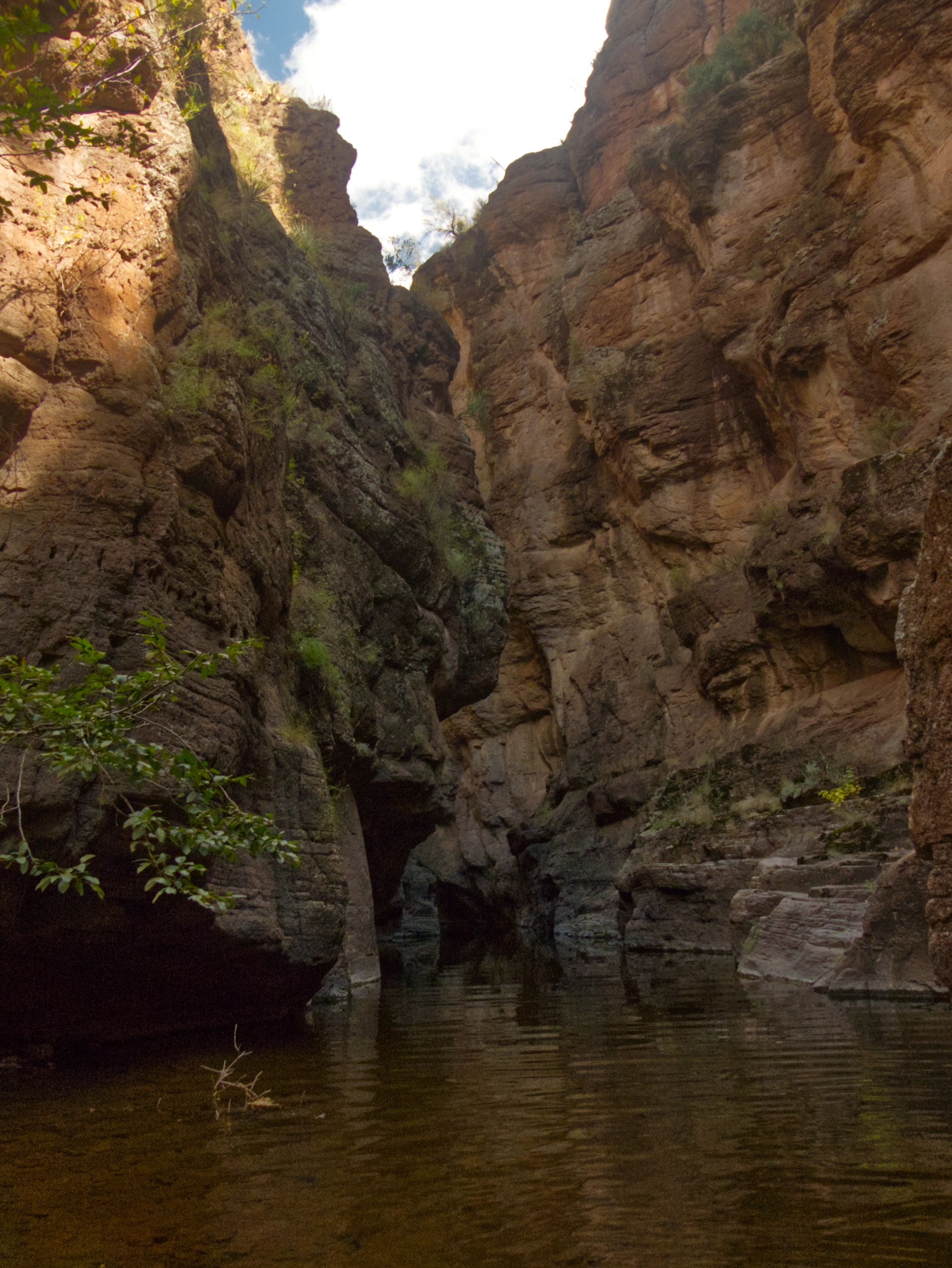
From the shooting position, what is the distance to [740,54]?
26.8 metres

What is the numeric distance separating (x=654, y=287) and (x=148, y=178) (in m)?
24.7

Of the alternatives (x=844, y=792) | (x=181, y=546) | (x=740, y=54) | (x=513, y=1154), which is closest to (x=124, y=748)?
(x=513, y=1154)

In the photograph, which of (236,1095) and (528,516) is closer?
(236,1095)

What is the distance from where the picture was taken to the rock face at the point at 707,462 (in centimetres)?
1723

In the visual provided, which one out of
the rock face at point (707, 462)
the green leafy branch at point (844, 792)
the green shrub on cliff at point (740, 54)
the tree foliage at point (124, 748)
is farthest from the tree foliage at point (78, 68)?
the green shrub on cliff at point (740, 54)

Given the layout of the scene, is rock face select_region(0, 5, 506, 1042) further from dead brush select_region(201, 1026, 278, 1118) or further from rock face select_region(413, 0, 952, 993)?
rock face select_region(413, 0, 952, 993)

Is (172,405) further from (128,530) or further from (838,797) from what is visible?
(838,797)

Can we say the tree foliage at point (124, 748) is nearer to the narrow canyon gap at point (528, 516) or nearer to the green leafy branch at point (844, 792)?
the narrow canyon gap at point (528, 516)

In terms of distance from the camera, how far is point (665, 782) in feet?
71.6

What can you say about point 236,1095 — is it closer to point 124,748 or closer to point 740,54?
point 124,748

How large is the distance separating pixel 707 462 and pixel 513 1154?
2638 centimetres

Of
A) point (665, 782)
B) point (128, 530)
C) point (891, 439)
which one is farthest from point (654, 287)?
point (128, 530)

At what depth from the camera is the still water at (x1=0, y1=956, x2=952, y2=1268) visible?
2.75 meters

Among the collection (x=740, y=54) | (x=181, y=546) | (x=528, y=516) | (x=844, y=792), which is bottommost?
(x=844, y=792)
